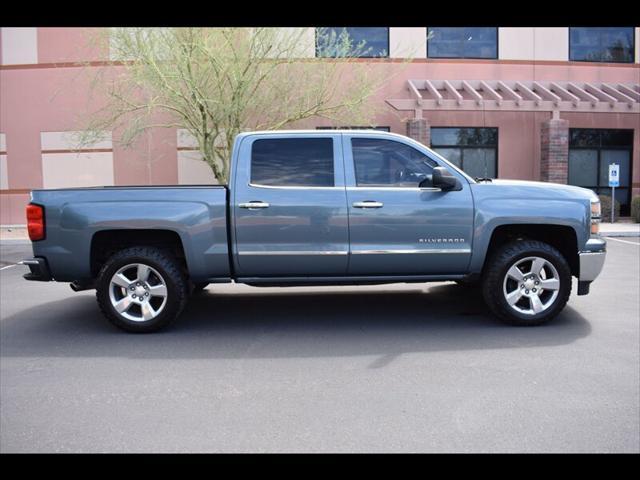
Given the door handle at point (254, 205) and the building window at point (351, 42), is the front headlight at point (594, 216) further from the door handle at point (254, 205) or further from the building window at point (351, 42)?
the building window at point (351, 42)

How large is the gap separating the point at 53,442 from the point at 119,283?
2.48 metres

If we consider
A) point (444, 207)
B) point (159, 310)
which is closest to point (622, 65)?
point (444, 207)

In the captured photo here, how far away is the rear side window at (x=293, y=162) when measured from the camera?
18.9ft

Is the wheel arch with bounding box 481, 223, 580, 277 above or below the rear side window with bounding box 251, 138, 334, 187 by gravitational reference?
below

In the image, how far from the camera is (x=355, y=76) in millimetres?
17141

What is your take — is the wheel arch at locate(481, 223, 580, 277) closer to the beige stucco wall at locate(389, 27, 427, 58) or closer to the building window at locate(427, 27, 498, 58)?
the beige stucco wall at locate(389, 27, 427, 58)

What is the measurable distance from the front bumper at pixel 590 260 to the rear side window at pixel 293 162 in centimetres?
271

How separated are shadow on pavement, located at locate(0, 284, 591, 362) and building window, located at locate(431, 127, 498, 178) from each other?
13276mm

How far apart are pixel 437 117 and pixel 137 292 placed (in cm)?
1595

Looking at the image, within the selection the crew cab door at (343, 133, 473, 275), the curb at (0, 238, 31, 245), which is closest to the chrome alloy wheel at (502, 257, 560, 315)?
the crew cab door at (343, 133, 473, 275)

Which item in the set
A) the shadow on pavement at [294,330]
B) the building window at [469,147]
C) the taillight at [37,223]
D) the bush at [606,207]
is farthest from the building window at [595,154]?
the taillight at [37,223]

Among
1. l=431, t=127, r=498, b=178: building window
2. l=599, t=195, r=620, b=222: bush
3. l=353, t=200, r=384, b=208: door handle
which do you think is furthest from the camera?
l=431, t=127, r=498, b=178: building window

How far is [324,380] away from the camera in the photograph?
13.8ft

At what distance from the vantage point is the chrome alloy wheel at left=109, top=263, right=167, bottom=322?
5520 millimetres
